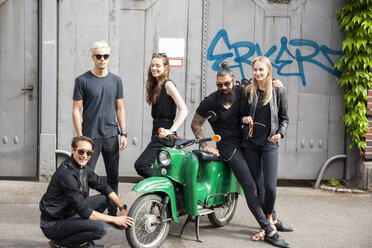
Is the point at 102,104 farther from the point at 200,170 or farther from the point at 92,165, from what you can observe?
the point at 200,170

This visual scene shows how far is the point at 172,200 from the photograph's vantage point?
15.7ft

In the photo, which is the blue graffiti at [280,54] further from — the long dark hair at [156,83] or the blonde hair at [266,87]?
the blonde hair at [266,87]

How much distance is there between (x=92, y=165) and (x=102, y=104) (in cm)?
60

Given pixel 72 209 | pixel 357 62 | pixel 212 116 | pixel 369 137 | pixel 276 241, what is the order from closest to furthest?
1. pixel 72 209
2. pixel 212 116
3. pixel 276 241
4. pixel 357 62
5. pixel 369 137

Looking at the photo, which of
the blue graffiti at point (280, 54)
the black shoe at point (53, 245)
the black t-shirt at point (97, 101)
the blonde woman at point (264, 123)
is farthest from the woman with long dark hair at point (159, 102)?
the blue graffiti at point (280, 54)

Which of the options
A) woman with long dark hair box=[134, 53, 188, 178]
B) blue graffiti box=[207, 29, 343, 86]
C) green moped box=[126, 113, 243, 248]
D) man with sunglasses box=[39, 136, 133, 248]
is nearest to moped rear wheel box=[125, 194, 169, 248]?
green moped box=[126, 113, 243, 248]

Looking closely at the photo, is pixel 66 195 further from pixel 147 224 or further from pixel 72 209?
pixel 147 224

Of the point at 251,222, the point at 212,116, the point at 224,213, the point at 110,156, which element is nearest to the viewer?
the point at 212,116

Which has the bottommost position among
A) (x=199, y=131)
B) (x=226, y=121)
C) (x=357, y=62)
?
(x=199, y=131)

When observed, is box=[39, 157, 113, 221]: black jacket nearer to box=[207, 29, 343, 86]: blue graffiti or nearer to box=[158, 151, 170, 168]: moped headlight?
box=[158, 151, 170, 168]: moped headlight

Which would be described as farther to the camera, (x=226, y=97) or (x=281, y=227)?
(x=281, y=227)

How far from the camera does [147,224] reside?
463cm

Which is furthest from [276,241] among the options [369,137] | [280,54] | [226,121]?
[280,54]

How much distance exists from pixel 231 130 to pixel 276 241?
1.12m
